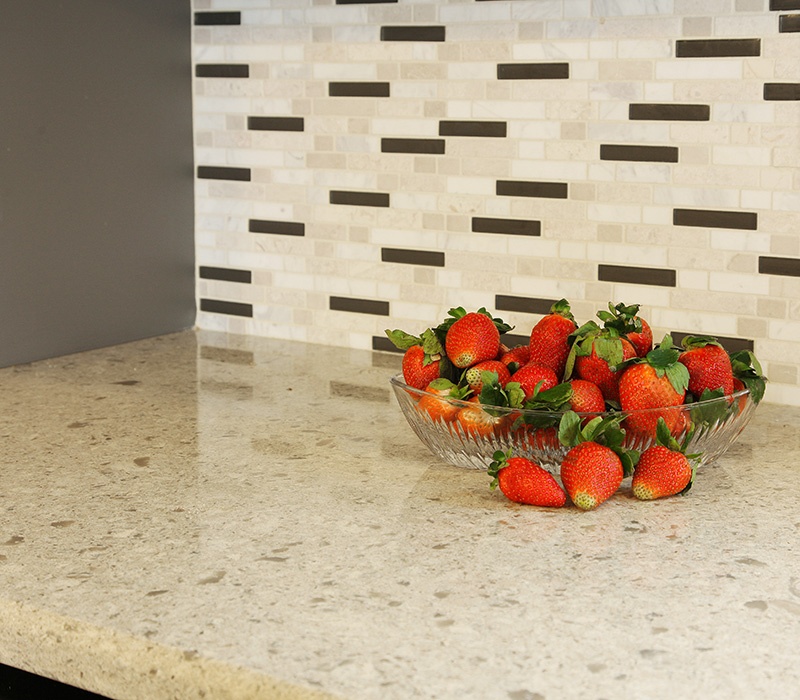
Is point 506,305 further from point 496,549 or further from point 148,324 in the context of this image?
point 496,549

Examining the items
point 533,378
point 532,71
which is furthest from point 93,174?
point 533,378

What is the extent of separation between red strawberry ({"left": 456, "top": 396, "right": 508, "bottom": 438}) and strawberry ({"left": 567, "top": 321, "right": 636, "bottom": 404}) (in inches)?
3.6

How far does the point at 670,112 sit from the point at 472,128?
0.31m

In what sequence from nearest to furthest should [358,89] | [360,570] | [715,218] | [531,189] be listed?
[360,570], [715,218], [531,189], [358,89]

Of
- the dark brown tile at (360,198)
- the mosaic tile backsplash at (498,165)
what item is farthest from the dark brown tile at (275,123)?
the dark brown tile at (360,198)

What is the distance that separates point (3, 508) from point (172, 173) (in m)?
0.96

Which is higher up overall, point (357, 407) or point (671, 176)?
point (671, 176)

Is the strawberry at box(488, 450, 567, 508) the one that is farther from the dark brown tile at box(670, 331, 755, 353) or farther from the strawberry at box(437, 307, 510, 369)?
the dark brown tile at box(670, 331, 755, 353)

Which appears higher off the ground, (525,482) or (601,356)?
(601,356)

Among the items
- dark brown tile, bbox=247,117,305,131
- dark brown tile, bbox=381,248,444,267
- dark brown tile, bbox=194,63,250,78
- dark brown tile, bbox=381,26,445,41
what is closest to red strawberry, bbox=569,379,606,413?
dark brown tile, bbox=381,248,444,267

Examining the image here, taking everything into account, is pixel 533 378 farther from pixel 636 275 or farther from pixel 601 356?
pixel 636 275

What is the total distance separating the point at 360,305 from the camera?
1.85 m

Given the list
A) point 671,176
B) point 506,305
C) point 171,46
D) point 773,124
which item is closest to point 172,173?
point 171,46

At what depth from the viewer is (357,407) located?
4.93 feet
